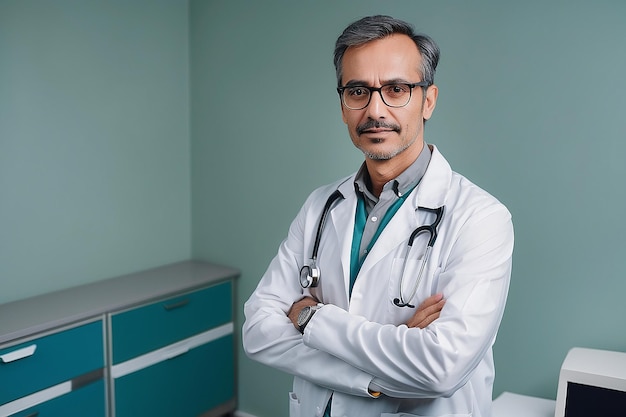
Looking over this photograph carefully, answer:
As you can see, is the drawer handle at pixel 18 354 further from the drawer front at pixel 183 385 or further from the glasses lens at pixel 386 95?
the glasses lens at pixel 386 95

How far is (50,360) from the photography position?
220 centimetres

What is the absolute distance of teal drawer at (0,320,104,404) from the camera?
2.08 metres

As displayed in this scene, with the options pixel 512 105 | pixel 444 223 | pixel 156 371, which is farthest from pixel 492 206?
pixel 156 371

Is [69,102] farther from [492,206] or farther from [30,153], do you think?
[492,206]

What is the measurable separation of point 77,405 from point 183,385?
0.53 metres

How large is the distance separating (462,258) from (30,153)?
5.97 ft

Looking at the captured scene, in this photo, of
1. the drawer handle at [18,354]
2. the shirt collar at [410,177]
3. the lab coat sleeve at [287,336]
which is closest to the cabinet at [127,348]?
the drawer handle at [18,354]

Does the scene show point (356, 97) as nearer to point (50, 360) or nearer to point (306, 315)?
point (306, 315)

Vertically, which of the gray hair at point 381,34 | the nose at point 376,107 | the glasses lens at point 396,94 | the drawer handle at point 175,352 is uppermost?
the gray hair at point 381,34

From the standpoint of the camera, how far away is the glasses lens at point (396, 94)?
5.14 ft

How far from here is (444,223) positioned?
59.9 inches

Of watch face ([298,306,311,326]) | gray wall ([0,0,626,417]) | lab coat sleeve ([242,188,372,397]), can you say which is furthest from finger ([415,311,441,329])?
gray wall ([0,0,626,417])

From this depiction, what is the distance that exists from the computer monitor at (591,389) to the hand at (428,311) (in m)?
0.61

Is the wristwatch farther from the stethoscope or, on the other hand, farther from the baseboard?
the baseboard
